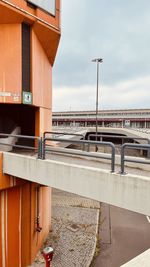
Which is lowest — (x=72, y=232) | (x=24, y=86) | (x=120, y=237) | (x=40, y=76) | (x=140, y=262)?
(x=120, y=237)

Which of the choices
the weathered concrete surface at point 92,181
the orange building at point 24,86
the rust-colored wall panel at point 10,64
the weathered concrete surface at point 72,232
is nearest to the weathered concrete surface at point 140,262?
the weathered concrete surface at point 92,181

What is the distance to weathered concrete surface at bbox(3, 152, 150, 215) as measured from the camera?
12.7 feet

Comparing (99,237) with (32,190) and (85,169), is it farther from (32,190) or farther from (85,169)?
(85,169)

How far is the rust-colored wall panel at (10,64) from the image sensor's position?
6832 mm

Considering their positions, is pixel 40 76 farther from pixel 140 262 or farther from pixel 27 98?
pixel 140 262

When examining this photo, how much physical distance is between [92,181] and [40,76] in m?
5.15

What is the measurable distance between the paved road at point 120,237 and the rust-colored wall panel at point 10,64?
6.55 meters

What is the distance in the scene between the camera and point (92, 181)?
444cm

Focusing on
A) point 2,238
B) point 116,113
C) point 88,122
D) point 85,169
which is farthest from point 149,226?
point 116,113

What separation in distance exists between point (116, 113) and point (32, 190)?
54.3 metres

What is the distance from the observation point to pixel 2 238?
6.79m

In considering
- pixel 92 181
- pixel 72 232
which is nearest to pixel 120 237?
pixel 72 232

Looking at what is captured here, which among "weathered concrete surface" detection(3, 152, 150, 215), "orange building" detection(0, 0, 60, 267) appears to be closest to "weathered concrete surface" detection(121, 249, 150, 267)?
"weathered concrete surface" detection(3, 152, 150, 215)

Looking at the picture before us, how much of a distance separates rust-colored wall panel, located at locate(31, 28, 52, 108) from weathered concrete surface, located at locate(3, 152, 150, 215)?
292cm
